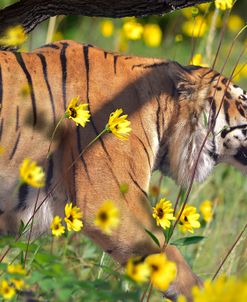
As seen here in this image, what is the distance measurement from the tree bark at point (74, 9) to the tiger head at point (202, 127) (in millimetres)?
672

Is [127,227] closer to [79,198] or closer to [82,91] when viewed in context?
[79,198]

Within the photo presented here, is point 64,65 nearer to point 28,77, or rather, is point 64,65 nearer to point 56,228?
point 28,77

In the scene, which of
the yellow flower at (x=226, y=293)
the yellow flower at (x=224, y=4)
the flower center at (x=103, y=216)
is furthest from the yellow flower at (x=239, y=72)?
the yellow flower at (x=226, y=293)

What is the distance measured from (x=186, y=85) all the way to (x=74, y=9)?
2.47 feet

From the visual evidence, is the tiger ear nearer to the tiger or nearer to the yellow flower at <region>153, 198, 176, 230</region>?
the tiger

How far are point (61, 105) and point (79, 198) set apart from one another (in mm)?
404

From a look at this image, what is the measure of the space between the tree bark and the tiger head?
2.20 feet

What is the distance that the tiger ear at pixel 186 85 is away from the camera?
4184 mm

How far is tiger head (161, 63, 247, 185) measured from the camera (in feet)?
13.6

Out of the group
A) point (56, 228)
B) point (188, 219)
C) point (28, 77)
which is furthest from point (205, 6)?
point (56, 228)

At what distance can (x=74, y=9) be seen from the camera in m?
3.70

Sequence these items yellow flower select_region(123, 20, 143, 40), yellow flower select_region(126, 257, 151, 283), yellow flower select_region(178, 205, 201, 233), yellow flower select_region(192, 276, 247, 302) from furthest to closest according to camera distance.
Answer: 1. yellow flower select_region(123, 20, 143, 40)
2. yellow flower select_region(178, 205, 201, 233)
3. yellow flower select_region(126, 257, 151, 283)
4. yellow flower select_region(192, 276, 247, 302)

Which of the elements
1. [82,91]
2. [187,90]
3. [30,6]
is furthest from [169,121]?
[30,6]

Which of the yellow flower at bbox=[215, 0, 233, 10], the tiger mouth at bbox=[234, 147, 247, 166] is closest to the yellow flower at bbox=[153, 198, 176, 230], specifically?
the yellow flower at bbox=[215, 0, 233, 10]
